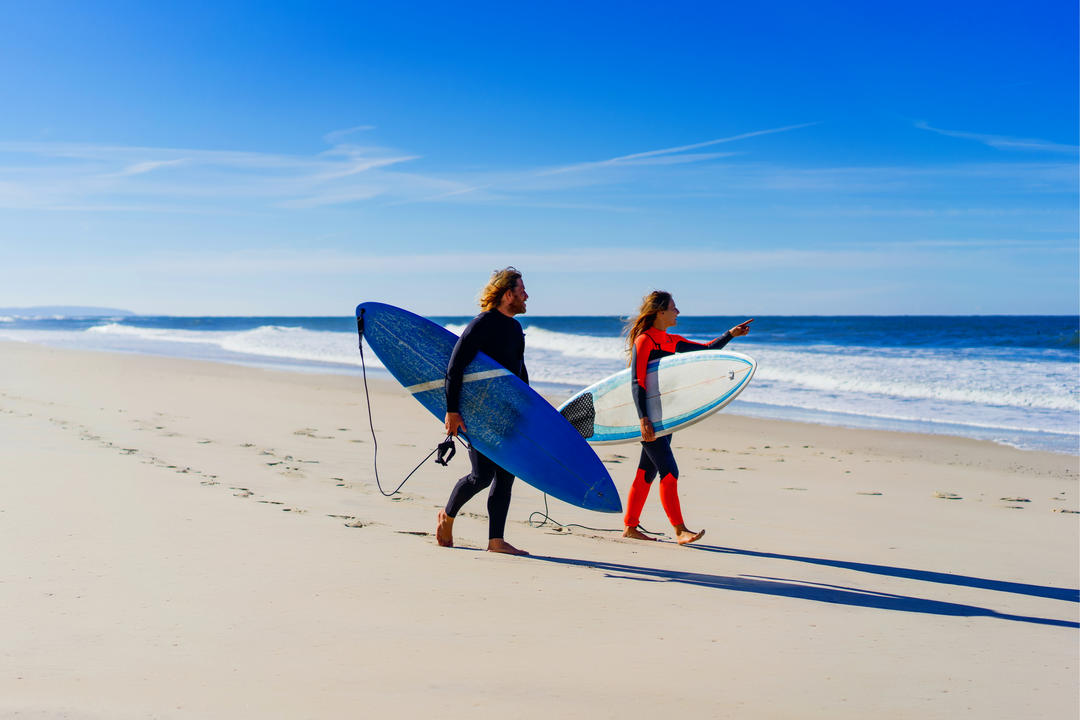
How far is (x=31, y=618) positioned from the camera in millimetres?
2814

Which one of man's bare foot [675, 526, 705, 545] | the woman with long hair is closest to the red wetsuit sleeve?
the woman with long hair

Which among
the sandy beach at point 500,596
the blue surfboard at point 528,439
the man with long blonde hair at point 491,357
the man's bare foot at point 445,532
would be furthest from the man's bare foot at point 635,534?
the man's bare foot at point 445,532

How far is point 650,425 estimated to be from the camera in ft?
15.3

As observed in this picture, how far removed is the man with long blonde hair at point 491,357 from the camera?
13.5 feet

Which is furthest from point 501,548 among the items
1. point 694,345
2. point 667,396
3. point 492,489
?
point 694,345

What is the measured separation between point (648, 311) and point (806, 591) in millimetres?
1837

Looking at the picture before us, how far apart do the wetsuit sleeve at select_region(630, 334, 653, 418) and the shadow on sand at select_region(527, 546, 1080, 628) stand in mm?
970

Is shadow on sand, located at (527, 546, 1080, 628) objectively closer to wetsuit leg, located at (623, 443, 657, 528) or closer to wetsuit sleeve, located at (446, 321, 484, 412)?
wetsuit leg, located at (623, 443, 657, 528)

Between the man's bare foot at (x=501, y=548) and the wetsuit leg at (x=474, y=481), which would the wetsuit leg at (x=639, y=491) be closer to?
the man's bare foot at (x=501, y=548)

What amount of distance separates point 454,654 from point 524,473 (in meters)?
1.68

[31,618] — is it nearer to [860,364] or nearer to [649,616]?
[649,616]

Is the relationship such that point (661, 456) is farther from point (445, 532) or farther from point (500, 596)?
point (500, 596)

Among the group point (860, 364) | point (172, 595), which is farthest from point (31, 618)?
point (860, 364)

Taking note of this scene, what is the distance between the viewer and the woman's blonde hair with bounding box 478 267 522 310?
4145 millimetres
